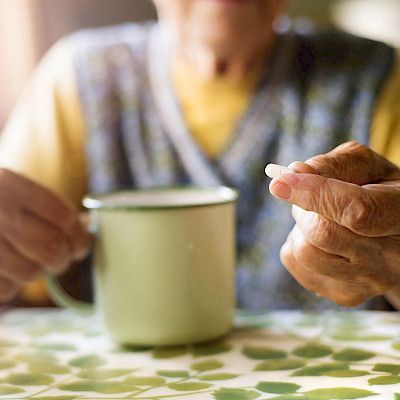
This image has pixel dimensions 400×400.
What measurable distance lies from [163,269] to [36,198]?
157mm

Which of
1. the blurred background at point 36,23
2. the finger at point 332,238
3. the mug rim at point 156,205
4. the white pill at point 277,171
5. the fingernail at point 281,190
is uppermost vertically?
the blurred background at point 36,23

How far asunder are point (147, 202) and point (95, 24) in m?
1.37

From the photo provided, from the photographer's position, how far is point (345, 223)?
1.53 ft

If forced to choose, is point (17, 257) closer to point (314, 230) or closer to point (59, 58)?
point (314, 230)

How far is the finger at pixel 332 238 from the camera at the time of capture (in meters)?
0.48

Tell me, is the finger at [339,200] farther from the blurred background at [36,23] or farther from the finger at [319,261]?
the blurred background at [36,23]

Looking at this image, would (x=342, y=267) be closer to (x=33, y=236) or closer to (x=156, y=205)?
(x=156, y=205)

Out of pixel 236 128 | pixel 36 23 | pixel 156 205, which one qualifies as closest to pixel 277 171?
pixel 156 205

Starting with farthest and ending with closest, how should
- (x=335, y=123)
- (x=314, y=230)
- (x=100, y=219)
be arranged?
1. (x=335, y=123)
2. (x=100, y=219)
3. (x=314, y=230)

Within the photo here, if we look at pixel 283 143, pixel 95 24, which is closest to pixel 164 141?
pixel 283 143

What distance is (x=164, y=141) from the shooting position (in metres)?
1.03

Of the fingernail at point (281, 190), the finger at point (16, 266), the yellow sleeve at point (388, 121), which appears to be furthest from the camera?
the yellow sleeve at point (388, 121)

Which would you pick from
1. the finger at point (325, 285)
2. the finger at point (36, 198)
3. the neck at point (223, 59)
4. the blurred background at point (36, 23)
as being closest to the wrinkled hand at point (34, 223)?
the finger at point (36, 198)

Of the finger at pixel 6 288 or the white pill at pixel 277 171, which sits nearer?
the white pill at pixel 277 171
